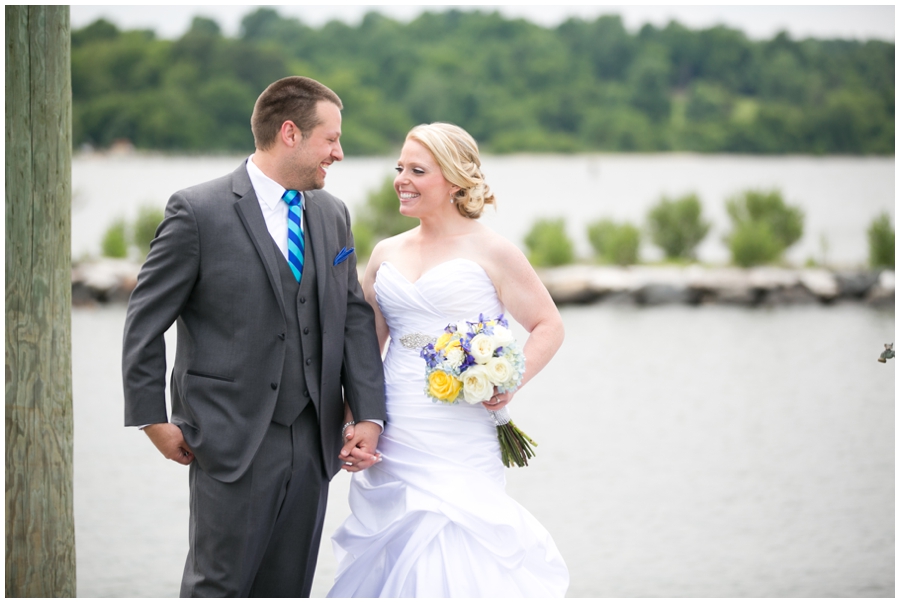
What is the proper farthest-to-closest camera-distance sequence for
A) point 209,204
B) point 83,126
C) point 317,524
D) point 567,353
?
point 83,126 → point 567,353 → point 317,524 → point 209,204

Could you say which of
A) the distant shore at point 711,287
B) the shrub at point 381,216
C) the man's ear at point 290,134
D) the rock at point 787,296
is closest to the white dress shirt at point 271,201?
the man's ear at point 290,134

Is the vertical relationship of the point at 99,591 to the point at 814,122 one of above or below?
below

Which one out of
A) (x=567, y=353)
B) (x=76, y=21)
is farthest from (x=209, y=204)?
(x=76, y=21)

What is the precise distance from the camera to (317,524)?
3.18 m

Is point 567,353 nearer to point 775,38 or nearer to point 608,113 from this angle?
point 608,113

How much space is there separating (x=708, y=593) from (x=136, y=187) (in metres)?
35.3

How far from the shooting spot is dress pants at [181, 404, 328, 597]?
2965mm

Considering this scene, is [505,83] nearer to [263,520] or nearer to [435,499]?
[435,499]

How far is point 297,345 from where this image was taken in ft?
9.95

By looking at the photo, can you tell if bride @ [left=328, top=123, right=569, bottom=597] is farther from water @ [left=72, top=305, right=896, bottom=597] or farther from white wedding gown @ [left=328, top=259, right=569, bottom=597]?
water @ [left=72, top=305, right=896, bottom=597]

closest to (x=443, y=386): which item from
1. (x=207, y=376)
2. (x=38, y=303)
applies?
(x=207, y=376)

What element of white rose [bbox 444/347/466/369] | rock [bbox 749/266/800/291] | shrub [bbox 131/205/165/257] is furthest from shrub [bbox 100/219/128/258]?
white rose [bbox 444/347/466/369]

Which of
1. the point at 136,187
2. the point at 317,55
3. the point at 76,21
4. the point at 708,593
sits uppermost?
the point at 76,21

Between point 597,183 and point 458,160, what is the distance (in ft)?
141
